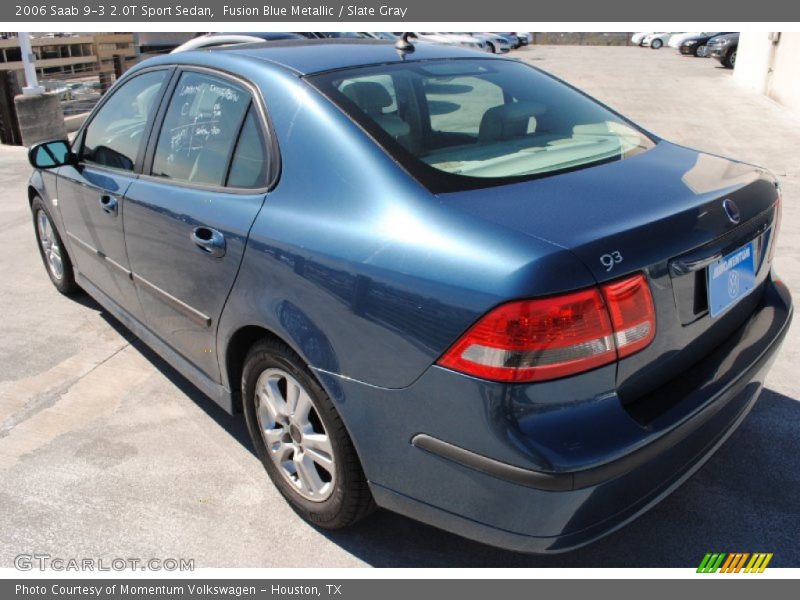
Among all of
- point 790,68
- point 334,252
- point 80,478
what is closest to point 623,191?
point 334,252

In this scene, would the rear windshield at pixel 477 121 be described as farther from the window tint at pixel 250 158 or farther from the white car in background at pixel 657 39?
the white car in background at pixel 657 39

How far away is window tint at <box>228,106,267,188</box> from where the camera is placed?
250cm

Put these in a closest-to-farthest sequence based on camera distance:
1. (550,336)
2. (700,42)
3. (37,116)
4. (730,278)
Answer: (550,336), (730,278), (37,116), (700,42)

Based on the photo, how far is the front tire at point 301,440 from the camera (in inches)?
89.4

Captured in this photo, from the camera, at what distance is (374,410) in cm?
206

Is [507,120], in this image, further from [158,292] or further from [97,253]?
[97,253]

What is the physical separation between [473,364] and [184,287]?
60.3 inches

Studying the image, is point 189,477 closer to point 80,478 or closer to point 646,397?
point 80,478

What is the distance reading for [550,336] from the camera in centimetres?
177

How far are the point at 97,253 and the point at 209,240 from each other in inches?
57.6

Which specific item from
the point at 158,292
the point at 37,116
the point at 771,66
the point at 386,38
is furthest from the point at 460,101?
the point at 771,66

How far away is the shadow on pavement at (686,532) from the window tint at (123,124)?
2084 millimetres

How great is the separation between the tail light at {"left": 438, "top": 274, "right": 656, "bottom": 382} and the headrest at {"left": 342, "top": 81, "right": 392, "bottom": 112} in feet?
3.33

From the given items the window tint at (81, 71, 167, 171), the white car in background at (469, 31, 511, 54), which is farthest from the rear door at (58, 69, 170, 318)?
the white car in background at (469, 31, 511, 54)
